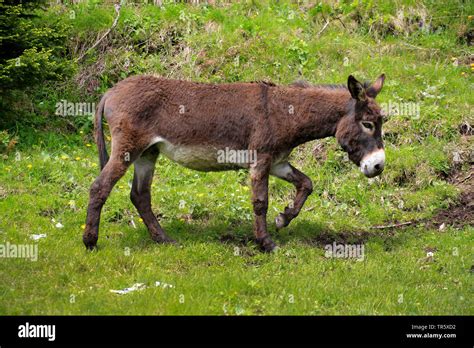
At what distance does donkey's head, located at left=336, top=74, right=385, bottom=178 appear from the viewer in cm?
838

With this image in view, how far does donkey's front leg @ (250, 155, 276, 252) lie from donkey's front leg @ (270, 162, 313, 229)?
0.31 m

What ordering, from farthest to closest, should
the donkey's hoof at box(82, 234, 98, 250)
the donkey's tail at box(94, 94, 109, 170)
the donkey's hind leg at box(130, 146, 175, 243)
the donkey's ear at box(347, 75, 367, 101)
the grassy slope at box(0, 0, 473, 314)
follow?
1. the donkey's hind leg at box(130, 146, 175, 243)
2. the donkey's tail at box(94, 94, 109, 170)
3. the donkey's ear at box(347, 75, 367, 101)
4. the donkey's hoof at box(82, 234, 98, 250)
5. the grassy slope at box(0, 0, 473, 314)

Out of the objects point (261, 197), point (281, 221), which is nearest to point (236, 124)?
point (261, 197)

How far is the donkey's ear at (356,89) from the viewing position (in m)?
8.21

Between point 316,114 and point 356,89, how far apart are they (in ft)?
1.93

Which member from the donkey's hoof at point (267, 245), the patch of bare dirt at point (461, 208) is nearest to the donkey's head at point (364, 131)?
the donkey's hoof at point (267, 245)

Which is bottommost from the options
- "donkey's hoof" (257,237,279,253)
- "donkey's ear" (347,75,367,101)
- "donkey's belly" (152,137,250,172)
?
"donkey's hoof" (257,237,279,253)

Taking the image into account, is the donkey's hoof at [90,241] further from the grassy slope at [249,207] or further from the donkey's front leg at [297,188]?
the donkey's front leg at [297,188]

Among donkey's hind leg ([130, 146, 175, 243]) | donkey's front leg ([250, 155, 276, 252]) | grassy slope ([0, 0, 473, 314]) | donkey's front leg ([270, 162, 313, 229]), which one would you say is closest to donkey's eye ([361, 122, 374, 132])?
donkey's front leg ([270, 162, 313, 229])

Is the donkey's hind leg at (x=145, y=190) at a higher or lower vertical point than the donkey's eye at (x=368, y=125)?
lower

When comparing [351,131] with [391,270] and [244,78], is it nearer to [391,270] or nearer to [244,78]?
[391,270]

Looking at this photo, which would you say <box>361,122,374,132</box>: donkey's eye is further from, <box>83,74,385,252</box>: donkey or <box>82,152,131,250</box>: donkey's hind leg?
<box>82,152,131,250</box>: donkey's hind leg

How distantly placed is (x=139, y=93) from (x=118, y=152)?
77cm

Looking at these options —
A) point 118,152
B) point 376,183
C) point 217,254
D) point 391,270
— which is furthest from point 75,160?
point 391,270
